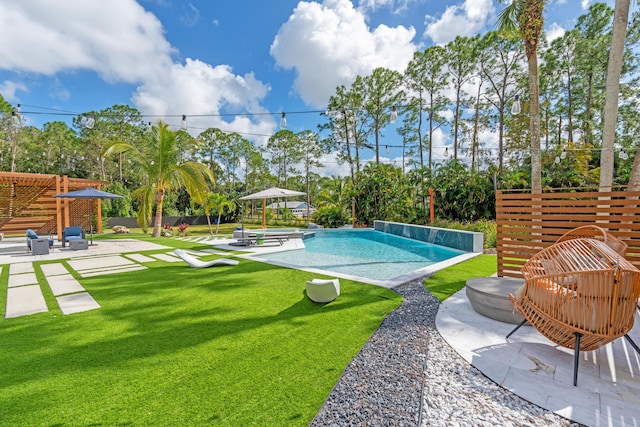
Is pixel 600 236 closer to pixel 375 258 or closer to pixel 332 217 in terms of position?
pixel 375 258

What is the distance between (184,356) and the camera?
3051 mm

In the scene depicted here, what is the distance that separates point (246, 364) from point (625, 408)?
123 inches

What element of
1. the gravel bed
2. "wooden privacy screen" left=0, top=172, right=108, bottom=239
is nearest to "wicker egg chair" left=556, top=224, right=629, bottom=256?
the gravel bed

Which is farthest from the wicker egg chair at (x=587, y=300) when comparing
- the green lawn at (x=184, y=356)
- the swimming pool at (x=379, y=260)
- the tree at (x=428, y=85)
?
the tree at (x=428, y=85)

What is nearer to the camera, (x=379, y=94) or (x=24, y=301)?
(x=24, y=301)

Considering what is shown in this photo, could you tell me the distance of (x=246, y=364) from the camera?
2.89m

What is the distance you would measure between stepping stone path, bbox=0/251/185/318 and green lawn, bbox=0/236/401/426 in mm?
189

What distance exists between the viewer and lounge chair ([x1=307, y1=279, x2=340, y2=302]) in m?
4.52

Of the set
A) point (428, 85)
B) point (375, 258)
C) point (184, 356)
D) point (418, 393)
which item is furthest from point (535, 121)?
point (428, 85)

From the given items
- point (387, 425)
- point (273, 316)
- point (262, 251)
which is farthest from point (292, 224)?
point (387, 425)

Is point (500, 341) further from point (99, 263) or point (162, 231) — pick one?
point (162, 231)

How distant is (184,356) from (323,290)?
2.11 metres

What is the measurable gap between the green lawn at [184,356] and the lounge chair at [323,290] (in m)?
0.14

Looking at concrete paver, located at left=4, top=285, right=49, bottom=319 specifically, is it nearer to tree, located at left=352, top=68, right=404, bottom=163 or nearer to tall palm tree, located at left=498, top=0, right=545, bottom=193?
tall palm tree, located at left=498, top=0, right=545, bottom=193
